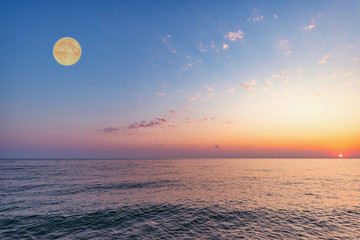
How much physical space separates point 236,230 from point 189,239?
5272 mm

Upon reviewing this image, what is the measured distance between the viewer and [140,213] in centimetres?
2372

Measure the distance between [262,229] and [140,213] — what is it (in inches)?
569

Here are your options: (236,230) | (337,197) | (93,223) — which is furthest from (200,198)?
(337,197)

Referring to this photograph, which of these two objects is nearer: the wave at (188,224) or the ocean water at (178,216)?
the wave at (188,224)

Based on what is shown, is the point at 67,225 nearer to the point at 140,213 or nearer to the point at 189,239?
the point at 140,213

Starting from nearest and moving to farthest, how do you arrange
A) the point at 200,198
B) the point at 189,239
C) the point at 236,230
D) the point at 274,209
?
the point at 189,239 < the point at 236,230 < the point at 274,209 < the point at 200,198

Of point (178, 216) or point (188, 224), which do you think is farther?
point (178, 216)

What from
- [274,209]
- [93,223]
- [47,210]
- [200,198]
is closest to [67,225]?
[93,223]

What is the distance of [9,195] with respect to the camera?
32.9 metres

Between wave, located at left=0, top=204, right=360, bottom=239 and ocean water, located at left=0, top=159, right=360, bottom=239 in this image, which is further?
ocean water, located at left=0, top=159, right=360, bottom=239

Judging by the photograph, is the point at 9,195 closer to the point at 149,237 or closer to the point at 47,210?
the point at 47,210

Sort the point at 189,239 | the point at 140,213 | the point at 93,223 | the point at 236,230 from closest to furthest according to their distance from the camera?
the point at 189,239 → the point at 236,230 → the point at 93,223 → the point at 140,213

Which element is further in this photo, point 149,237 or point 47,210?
point 47,210

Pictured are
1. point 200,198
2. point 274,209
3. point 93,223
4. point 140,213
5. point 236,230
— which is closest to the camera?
point 236,230
